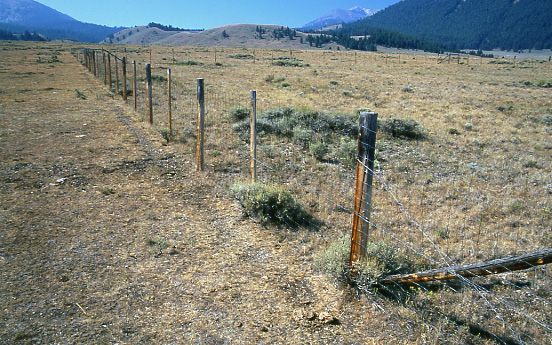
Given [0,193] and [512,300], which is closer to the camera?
[512,300]

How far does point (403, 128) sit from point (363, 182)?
881 cm

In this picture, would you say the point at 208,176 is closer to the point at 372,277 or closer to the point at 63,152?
the point at 63,152

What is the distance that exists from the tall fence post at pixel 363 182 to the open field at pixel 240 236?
0.46 m

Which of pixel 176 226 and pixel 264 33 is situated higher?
pixel 264 33

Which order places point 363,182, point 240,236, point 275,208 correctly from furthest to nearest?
1. point 275,208
2. point 240,236
3. point 363,182

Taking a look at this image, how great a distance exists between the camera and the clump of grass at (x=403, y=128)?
11742 millimetres

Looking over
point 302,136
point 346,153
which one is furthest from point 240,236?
point 302,136

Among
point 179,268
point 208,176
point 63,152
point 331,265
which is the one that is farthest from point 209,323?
point 63,152

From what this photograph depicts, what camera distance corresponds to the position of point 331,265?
164 inches

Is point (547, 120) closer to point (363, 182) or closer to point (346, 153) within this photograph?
point (346, 153)

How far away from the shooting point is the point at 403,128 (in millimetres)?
11773

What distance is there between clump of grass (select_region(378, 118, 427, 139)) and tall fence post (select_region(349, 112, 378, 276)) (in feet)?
28.3

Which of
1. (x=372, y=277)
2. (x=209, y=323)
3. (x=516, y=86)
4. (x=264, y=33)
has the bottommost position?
(x=209, y=323)

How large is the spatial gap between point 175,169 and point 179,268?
3.92 m
